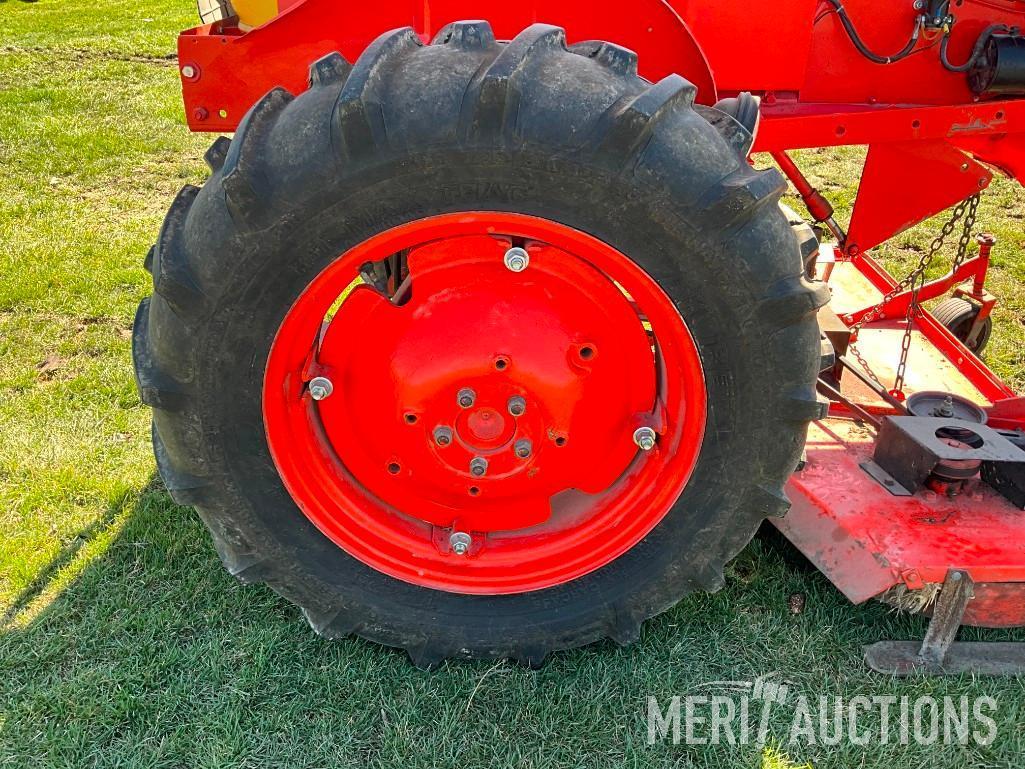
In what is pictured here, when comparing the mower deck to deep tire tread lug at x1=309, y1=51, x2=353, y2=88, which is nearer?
deep tire tread lug at x1=309, y1=51, x2=353, y2=88

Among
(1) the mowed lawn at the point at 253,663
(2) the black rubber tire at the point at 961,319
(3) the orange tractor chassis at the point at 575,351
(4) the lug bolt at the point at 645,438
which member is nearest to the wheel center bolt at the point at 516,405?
(3) the orange tractor chassis at the point at 575,351

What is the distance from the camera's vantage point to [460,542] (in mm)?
2229

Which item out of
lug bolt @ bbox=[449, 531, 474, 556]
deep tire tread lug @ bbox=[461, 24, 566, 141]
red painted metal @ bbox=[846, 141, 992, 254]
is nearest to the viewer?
deep tire tread lug @ bbox=[461, 24, 566, 141]

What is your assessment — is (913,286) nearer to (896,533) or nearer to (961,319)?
(961,319)

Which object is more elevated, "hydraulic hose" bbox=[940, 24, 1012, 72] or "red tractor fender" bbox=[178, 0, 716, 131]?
"red tractor fender" bbox=[178, 0, 716, 131]

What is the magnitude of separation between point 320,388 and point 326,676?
759mm

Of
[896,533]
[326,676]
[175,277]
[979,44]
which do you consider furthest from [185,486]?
[979,44]

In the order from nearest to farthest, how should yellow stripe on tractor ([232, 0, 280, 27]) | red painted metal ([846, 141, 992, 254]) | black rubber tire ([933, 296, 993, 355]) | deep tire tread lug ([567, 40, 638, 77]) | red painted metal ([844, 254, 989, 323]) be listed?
deep tire tread lug ([567, 40, 638, 77])
yellow stripe on tractor ([232, 0, 280, 27])
red painted metal ([846, 141, 992, 254])
red painted metal ([844, 254, 989, 323])
black rubber tire ([933, 296, 993, 355])

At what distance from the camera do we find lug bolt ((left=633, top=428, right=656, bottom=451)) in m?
2.13

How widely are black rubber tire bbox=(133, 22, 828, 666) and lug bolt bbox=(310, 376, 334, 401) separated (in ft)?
0.47

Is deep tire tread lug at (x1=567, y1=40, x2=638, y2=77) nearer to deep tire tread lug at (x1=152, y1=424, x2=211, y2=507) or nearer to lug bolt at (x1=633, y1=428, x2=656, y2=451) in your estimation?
lug bolt at (x1=633, y1=428, x2=656, y2=451)

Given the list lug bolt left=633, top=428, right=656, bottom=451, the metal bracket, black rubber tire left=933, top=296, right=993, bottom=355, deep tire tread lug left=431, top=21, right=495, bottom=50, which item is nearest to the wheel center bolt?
lug bolt left=633, top=428, right=656, bottom=451

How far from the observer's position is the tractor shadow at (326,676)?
6.93ft

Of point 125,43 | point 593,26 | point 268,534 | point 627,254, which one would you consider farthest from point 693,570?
point 125,43
